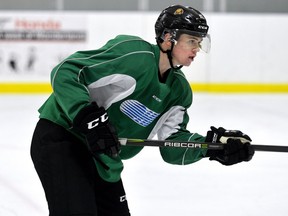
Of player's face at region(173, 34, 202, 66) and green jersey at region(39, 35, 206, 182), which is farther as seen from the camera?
player's face at region(173, 34, 202, 66)

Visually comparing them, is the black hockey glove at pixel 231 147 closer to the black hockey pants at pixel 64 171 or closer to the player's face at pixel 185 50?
the player's face at pixel 185 50

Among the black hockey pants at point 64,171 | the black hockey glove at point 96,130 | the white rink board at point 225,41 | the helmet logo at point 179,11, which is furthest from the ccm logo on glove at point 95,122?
the white rink board at point 225,41

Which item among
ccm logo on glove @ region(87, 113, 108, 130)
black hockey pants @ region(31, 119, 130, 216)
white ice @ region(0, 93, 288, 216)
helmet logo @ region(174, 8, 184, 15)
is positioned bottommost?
white ice @ region(0, 93, 288, 216)

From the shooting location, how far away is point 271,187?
3.87 meters

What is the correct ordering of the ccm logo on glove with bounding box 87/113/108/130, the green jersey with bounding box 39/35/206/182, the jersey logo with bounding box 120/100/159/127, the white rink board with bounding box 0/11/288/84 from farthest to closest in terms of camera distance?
1. the white rink board with bounding box 0/11/288/84
2. the jersey logo with bounding box 120/100/159/127
3. the green jersey with bounding box 39/35/206/182
4. the ccm logo on glove with bounding box 87/113/108/130

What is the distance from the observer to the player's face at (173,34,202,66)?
245 centimetres

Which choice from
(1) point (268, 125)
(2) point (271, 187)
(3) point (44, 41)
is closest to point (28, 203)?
(2) point (271, 187)

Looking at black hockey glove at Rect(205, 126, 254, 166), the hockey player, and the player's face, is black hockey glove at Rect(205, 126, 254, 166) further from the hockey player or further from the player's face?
the player's face

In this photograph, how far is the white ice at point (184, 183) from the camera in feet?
11.2

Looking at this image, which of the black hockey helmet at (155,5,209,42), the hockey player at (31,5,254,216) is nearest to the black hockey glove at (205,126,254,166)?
the hockey player at (31,5,254,216)

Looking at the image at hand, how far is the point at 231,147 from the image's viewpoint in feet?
8.13

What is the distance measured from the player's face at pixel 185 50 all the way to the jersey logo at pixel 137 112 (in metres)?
0.21

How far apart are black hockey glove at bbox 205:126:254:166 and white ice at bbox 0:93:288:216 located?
0.82 metres

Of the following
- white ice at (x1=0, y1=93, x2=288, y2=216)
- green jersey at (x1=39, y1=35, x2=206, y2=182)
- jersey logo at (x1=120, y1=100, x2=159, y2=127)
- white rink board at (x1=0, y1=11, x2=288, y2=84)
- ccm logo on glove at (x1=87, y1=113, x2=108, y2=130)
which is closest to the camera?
ccm logo on glove at (x1=87, y1=113, x2=108, y2=130)
